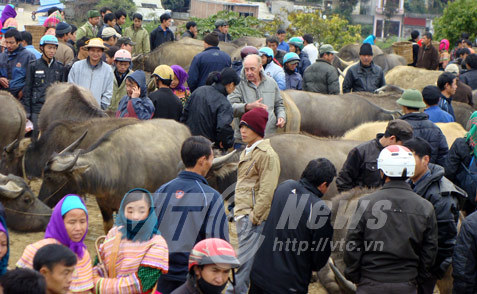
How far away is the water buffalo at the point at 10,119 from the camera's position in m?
10.1

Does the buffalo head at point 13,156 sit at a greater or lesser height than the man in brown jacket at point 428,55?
lesser

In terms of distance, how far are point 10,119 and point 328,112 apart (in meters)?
5.50

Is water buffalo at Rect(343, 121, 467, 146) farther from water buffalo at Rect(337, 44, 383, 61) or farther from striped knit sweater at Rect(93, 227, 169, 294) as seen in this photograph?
water buffalo at Rect(337, 44, 383, 61)

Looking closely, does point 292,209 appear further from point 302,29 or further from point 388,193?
point 302,29

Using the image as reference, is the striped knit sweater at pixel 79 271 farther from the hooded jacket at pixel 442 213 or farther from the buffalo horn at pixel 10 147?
the buffalo horn at pixel 10 147

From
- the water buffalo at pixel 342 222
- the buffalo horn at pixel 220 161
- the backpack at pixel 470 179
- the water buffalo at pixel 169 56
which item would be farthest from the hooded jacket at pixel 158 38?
the water buffalo at pixel 342 222

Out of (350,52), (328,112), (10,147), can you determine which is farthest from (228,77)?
(350,52)

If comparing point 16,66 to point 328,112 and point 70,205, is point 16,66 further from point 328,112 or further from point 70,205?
point 70,205

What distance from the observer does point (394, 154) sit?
5.00m

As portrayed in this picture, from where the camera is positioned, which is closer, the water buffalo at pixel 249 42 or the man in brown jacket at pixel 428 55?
the man in brown jacket at pixel 428 55

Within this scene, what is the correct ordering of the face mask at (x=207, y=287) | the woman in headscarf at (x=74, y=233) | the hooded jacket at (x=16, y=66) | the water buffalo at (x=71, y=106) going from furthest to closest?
the hooded jacket at (x=16, y=66) → the water buffalo at (x=71, y=106) → the woman in headscarf at (x=74, y=233) → the face mask at (x=207, y=287)

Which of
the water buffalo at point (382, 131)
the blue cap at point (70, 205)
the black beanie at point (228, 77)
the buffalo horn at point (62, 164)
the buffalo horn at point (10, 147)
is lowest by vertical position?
the buffalo horn at point (10, 147)

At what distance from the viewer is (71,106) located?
9.67m

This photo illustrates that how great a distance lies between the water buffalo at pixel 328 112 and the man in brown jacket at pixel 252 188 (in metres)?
5.47
